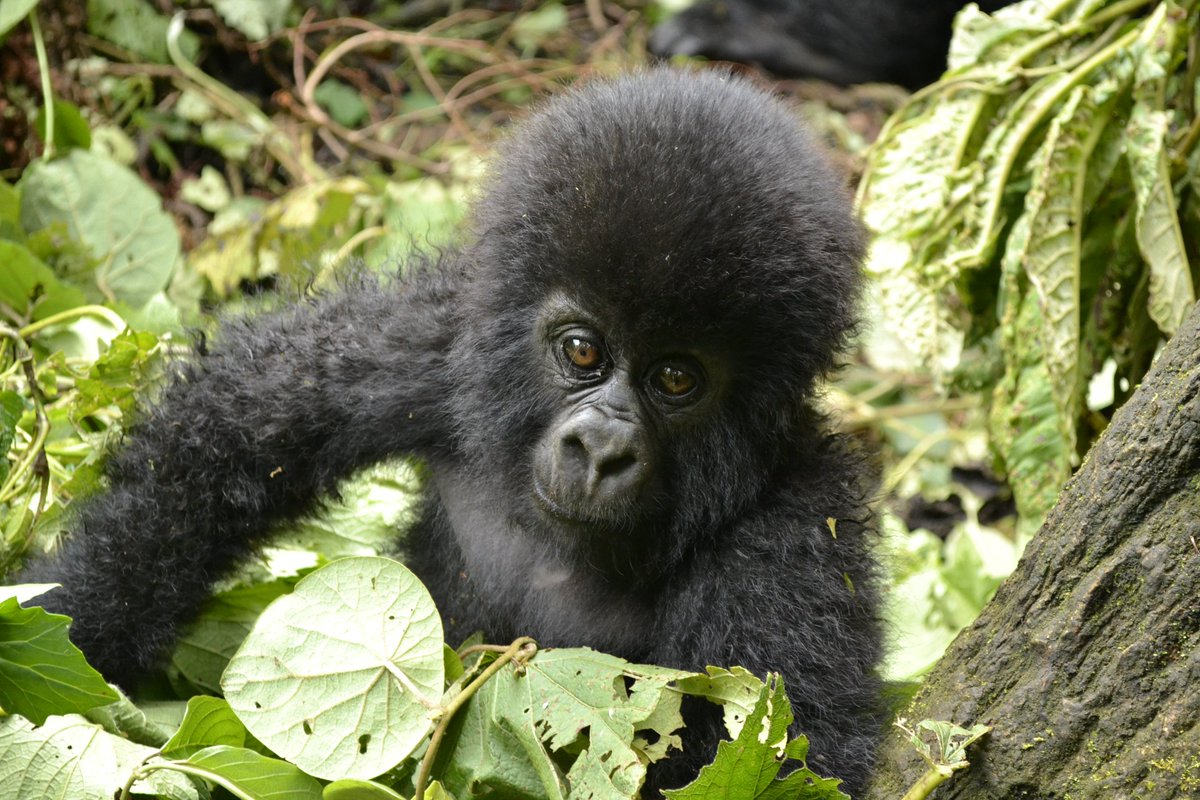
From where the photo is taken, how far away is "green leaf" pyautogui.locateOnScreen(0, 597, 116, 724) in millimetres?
2260

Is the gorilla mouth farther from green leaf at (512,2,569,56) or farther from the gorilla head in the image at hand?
green leaf at (512,2,569,56)

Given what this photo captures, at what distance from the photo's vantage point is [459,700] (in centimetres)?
228

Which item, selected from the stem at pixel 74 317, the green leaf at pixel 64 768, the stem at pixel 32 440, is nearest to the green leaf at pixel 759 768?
the green leaf at pixel 64 768

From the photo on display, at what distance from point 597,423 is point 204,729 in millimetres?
961

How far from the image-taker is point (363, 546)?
3412mm

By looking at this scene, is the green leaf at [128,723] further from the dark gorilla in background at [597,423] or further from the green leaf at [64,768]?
the dark gorilla in background at [597,423]

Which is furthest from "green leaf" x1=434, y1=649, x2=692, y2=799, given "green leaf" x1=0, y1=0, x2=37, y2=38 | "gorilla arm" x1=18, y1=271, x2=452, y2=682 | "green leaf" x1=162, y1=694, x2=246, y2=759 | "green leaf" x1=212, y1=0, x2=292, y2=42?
"green leaf" x1=212, y1=0, x2=292, y2=42

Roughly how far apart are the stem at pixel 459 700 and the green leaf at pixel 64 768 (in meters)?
0.47

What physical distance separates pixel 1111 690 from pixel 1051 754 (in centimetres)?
14

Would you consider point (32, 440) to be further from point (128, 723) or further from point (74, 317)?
point (128, 723)

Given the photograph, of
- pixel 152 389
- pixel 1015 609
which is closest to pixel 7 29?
pixel 152 389

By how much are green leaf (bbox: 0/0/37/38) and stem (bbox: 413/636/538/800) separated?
308 centimetres

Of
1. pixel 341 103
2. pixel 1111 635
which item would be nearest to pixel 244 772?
pixel 1111 635

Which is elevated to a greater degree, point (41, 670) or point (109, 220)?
point (109, 220)
